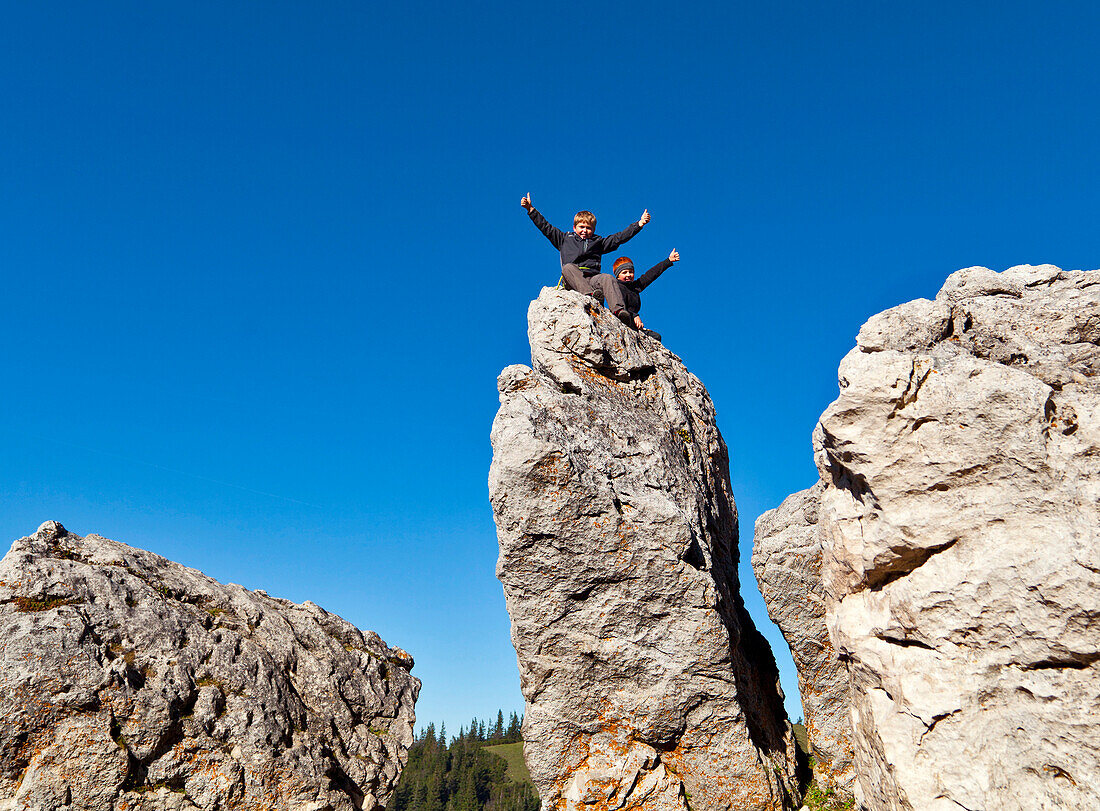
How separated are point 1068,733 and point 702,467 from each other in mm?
9288

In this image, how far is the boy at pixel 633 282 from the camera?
19.7 meters

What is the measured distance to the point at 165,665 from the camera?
15195mm

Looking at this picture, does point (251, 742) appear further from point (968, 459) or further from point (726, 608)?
point (968, 459)

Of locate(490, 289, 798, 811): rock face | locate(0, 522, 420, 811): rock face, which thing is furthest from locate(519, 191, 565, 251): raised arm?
locate(0, 522, 420, 811): rock face

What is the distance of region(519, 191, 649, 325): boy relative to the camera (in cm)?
1967

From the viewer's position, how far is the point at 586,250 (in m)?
20.1

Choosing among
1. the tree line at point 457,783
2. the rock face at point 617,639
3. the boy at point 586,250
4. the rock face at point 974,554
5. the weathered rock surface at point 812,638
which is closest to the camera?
the rock face at point 974,554

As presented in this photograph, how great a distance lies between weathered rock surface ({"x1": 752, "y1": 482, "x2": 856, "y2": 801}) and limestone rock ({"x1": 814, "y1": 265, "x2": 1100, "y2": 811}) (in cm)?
311

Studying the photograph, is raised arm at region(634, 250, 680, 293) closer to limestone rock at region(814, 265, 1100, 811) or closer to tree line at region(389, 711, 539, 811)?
limestone rock at region(814, 265, 1100, 811)

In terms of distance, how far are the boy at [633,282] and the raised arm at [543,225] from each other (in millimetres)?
1727

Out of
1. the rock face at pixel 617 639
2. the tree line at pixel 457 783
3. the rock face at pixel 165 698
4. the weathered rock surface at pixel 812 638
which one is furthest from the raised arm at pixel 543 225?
the tree line at pixel 457 783

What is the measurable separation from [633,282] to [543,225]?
9.73 ft

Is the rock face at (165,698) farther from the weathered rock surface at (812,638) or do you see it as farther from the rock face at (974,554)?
the rock face at (974,554)

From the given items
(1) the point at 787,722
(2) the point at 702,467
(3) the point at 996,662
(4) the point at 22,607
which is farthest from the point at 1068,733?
(4) the point at 22,607
